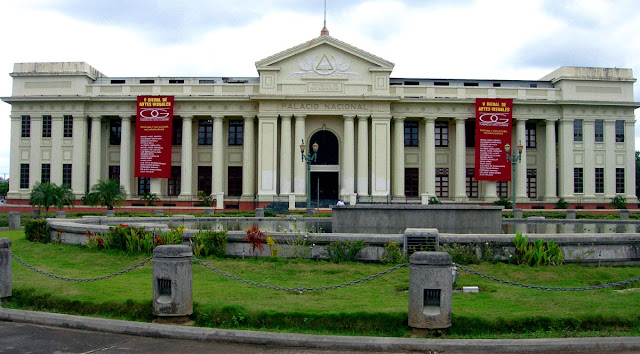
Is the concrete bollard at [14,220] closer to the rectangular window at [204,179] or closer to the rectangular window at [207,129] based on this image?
the rectangular window at [204,179]

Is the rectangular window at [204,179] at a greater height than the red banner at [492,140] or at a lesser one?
lesser

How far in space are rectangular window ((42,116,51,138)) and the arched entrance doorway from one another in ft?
79.9

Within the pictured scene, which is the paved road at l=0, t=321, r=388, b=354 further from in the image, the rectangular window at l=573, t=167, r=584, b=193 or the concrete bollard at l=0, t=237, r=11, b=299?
the rectangular window at l=573, t=167, r=584, b=193

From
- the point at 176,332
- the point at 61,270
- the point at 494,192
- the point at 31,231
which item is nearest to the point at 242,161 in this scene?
the point at 494,192

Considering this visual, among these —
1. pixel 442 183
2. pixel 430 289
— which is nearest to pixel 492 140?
pixel 442 183

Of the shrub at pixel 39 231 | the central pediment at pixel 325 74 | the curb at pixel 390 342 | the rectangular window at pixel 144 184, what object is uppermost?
the central pediment at pixel 325 74

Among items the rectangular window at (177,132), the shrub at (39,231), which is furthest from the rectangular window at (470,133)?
the shrub at (39,231)

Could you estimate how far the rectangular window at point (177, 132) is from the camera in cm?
5447

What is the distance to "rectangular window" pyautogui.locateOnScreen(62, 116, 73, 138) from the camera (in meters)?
52.3

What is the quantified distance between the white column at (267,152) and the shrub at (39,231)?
104 feet

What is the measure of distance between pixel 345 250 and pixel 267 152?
3829 cm

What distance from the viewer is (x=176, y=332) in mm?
7895

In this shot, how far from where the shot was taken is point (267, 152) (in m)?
50.7

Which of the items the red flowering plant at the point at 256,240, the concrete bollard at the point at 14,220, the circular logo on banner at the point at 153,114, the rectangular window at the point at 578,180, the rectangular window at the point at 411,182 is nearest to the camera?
the red flowering plant at the point at 256,240
